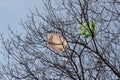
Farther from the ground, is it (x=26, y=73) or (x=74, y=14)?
(x=74, y=14)

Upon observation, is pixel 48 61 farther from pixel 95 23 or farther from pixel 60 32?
pixel 95 23

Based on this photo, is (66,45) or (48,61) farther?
(48,61)

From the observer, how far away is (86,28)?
22.3 ft

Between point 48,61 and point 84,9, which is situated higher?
point 84,9

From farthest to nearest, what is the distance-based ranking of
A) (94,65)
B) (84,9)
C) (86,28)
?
(94,65) → (84,9) → (86,28)

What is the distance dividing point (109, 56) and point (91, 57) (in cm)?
42

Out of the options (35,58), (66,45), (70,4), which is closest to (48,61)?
(35,58)

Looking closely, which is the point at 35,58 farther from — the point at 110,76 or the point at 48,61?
the point at 110,76

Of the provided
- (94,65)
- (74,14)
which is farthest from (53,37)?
(94,65)

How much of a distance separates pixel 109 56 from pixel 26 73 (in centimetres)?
191

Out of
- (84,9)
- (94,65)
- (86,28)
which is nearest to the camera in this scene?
(86,28)

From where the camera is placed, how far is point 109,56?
7.91 metres

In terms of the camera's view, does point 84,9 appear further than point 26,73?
No

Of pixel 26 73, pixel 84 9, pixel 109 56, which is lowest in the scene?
pixel 26 73
